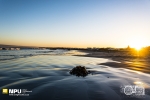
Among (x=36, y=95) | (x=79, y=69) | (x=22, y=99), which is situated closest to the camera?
(x=22, y=99)

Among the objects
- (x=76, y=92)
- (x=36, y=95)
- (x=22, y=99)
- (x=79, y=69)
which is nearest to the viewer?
(x=22, y=99)

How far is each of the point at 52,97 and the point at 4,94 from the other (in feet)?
7.39

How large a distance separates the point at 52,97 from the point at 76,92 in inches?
51.3

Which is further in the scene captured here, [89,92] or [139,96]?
[89,92]

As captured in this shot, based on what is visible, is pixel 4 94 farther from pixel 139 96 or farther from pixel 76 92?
pixel 139 96

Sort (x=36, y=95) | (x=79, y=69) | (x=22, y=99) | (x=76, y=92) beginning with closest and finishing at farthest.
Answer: (x=22, y=99)
(x=36, y=95)
(x=76, y=92)
(x=79, y=69)

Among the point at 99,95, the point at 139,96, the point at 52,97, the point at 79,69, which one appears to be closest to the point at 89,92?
the point at 99,95

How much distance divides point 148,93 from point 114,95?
1.81 m

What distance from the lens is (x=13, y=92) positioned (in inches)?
264

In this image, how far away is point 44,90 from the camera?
7.07 metres

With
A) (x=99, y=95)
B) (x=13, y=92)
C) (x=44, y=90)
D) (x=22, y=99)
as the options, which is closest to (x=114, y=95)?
(x=99, y=95)

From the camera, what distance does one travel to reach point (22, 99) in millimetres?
5895

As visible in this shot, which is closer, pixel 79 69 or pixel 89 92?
pixel 89 92

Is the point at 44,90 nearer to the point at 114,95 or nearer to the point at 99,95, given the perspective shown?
the point at 99,95
